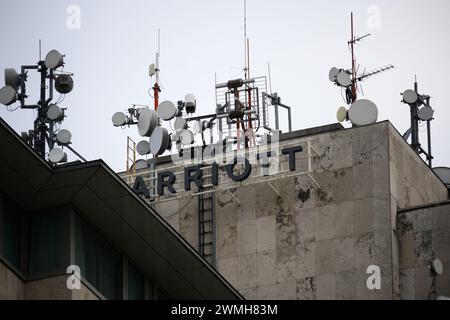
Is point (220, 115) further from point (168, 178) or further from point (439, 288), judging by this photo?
point (439, 288)

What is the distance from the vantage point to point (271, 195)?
65625mm

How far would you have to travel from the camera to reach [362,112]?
64688mm

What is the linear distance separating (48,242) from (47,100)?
23550 millimetres

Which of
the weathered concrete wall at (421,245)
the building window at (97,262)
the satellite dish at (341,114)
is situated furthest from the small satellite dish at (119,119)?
the building window at (97,262)

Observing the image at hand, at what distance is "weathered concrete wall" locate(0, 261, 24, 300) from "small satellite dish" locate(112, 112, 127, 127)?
2883 centimetres

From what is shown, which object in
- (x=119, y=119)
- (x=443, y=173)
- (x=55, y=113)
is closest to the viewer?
(x=55, y=113)

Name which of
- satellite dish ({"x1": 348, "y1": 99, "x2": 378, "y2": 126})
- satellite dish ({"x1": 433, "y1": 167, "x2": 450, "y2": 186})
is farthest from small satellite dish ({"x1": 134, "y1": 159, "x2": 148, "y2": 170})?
satellite dish ({"x1": 433, "y1": 167, "x2": 450, "y2": 186})

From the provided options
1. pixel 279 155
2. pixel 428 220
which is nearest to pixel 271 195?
pixel 279 155

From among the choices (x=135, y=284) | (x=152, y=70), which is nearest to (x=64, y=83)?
(x=152, y=70)

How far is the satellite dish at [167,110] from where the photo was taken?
68.3m

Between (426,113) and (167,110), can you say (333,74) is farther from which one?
(167,110)

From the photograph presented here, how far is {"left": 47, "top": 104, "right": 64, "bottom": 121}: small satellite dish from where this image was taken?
6512 centimetres
